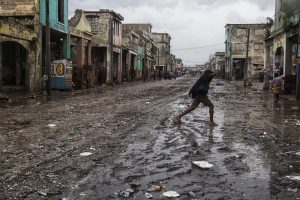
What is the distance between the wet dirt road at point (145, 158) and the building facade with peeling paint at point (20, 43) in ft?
38.1

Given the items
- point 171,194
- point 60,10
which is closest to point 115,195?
point 171,194

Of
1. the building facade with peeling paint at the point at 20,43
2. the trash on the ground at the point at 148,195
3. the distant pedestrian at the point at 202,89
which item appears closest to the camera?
the trash on the ground at the point at 148,195

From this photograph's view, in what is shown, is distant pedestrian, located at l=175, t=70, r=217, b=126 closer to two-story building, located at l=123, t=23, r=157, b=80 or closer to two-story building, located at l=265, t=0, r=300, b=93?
two-story building, located at l=265, t=0, r=300, b=93

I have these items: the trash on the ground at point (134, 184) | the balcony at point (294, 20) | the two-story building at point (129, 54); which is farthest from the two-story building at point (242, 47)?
the trash on the ground at point (134, 184)

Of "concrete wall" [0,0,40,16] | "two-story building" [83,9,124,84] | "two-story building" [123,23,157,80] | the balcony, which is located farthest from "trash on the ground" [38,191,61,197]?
"two-story building" [123,23,157,80]

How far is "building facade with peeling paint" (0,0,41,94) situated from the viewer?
2336 centimetres

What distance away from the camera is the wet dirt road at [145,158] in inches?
218

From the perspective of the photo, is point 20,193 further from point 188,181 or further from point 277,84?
point 277,84

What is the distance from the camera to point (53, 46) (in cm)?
3494

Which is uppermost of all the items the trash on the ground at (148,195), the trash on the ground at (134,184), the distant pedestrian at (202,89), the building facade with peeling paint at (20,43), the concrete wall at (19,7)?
the concrete wall at (19,7)

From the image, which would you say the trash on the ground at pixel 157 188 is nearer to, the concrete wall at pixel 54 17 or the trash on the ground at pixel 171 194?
the trash on the ground at pixel 171 194

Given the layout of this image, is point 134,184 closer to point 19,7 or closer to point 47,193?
point 47,193

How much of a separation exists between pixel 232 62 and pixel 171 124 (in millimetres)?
67444

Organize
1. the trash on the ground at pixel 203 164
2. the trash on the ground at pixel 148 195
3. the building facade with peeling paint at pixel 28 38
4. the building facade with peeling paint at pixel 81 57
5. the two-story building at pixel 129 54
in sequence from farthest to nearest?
1. the two-story building at pixel 129 54
2. the building facade with peeling paint at pixel 81 57
3. the building facade with peeling paint at pixel 28 38
4. the trash on the ground at pixel 203 164
5. the trash on the ground at pixel 148 195
